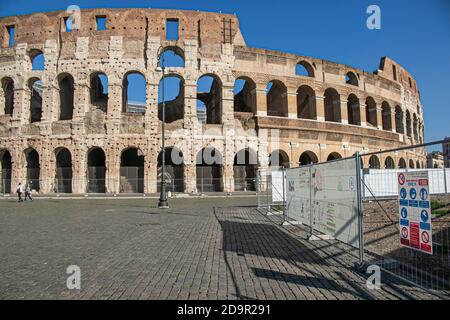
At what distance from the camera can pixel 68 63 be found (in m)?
26.3

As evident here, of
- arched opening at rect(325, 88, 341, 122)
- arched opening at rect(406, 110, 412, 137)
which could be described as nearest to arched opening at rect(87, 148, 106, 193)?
arched opening at rect(325, 88, 341, 122)

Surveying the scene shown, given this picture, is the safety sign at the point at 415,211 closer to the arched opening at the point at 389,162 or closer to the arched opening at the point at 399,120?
the arched opening at the point at 389,162

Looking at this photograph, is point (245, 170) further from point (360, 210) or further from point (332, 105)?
point (360, 210)

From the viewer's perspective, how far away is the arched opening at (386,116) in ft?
115

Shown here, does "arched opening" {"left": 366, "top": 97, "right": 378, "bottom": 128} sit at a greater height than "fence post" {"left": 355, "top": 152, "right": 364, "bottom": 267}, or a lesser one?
greater

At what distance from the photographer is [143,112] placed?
88.0 feet

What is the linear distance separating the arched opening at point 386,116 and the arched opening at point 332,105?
7.44m

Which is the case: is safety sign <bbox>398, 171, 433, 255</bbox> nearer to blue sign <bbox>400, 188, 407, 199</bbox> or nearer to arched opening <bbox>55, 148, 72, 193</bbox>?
blue sign <bbox>400, 188, 407, 199</bbox>

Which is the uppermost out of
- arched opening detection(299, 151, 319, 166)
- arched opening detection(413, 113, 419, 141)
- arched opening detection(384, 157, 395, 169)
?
arched opening detection(413, 113, 419, 141)

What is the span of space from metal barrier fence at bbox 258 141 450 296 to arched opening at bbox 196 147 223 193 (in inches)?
639

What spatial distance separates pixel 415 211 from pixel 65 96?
1237 inches

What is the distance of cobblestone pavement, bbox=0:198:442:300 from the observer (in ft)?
12.5

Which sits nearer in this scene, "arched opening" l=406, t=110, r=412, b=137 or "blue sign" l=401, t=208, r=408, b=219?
"blue sign" l=401, t=208, r=408, b=219
